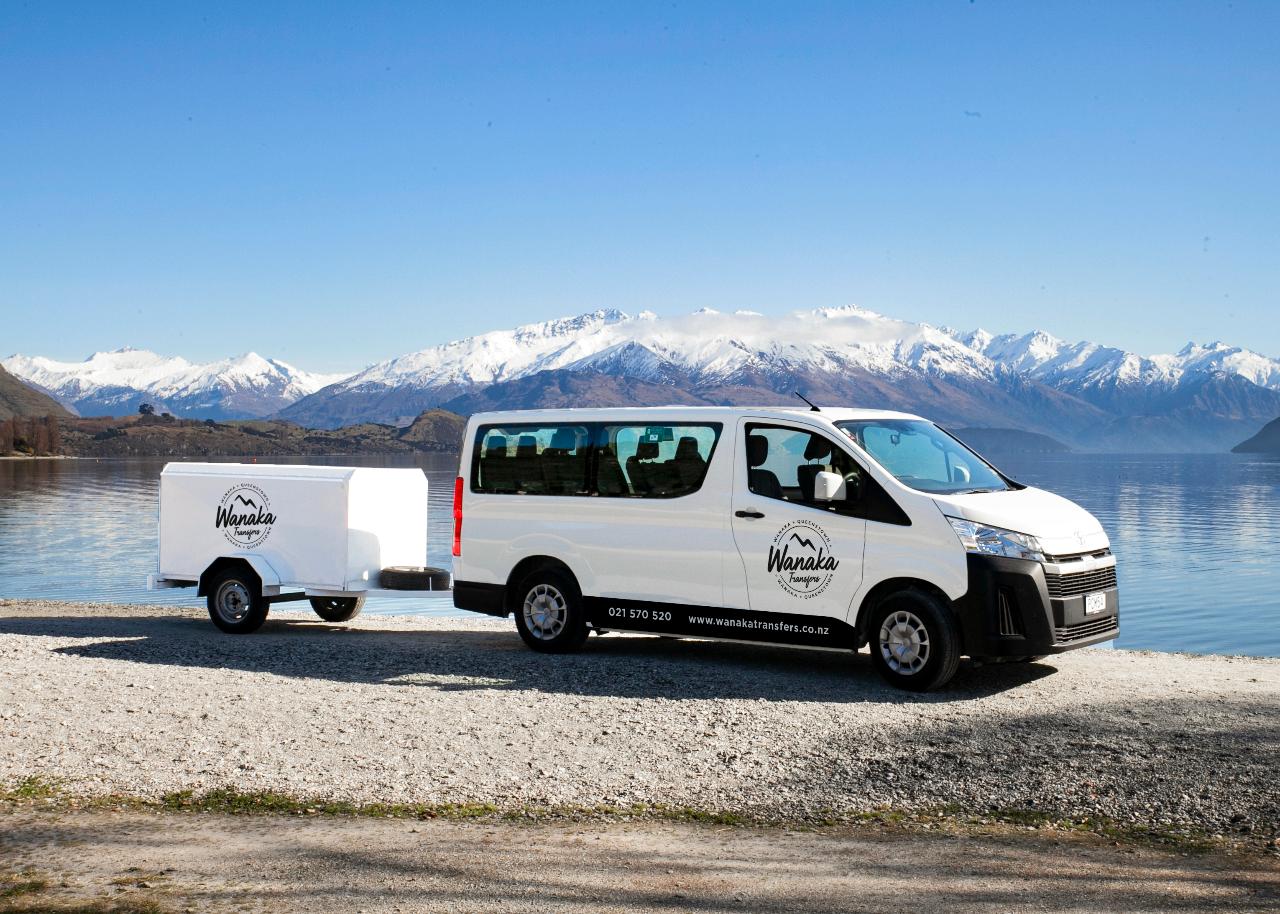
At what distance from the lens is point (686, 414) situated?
12719mm

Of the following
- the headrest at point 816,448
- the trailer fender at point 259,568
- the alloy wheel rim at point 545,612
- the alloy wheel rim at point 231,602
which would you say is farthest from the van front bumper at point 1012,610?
the alloy wheel rim at point 231,602

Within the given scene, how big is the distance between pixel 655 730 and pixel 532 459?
4.59m

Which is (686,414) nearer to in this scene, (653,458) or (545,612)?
(653,458)

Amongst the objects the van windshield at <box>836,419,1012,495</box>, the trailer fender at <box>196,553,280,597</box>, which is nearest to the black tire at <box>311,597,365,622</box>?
the trailer fender at <box>196,553,280,597</box>

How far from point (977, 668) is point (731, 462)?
122 inches

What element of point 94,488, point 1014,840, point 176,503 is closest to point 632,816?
point 1014,840

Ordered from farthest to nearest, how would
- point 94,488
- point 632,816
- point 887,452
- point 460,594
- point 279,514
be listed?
point 94,488 < point 279,514 < point 460,594 < point 887,452 < point 632,816

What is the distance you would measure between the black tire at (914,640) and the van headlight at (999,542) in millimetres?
605

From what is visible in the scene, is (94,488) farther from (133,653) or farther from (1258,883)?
(1258,883)

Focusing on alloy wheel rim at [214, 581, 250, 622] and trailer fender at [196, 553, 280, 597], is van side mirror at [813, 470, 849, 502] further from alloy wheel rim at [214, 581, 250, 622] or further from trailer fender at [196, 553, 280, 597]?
alloy wheel rim at [214, 581, 250, 622]

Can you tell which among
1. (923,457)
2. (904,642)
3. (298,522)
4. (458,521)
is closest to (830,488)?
(923,457)

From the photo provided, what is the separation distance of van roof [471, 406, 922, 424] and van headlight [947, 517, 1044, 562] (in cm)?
151

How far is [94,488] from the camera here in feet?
376

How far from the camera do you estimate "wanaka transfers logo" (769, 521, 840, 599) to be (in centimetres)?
1162
